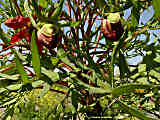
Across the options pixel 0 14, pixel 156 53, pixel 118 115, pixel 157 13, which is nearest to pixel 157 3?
pixel 157 13

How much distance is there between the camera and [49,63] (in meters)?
0.37

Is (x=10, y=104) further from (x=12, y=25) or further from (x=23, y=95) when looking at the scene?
Result: (x=12, y=25)

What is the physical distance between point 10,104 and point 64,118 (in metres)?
0.15

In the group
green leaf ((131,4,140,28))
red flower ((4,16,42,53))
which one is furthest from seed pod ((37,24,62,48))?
green leaf ((131,4,140,28))

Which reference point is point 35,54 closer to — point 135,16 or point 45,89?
point 45,89

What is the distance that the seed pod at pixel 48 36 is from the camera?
0.36m

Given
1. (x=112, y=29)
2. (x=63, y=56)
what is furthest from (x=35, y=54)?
(x=112, y=29)

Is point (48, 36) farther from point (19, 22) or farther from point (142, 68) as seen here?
point (142, 68)

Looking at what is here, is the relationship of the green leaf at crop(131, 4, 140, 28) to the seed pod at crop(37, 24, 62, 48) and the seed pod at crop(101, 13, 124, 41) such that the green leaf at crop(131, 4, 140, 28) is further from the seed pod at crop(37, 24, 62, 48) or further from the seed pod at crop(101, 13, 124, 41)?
the seed pod at crop(37, 24, 62, 48)

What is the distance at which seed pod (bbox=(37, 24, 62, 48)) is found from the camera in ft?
1.19

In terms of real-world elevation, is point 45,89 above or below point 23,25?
below

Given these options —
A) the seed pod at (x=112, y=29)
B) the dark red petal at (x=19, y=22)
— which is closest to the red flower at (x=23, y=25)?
the dark red petal at (x=19, y=22)

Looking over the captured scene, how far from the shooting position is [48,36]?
0.37 meters

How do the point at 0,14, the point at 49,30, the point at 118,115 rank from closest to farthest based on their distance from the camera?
the point at 49,30
the point at 118,115
the point at 0,14
